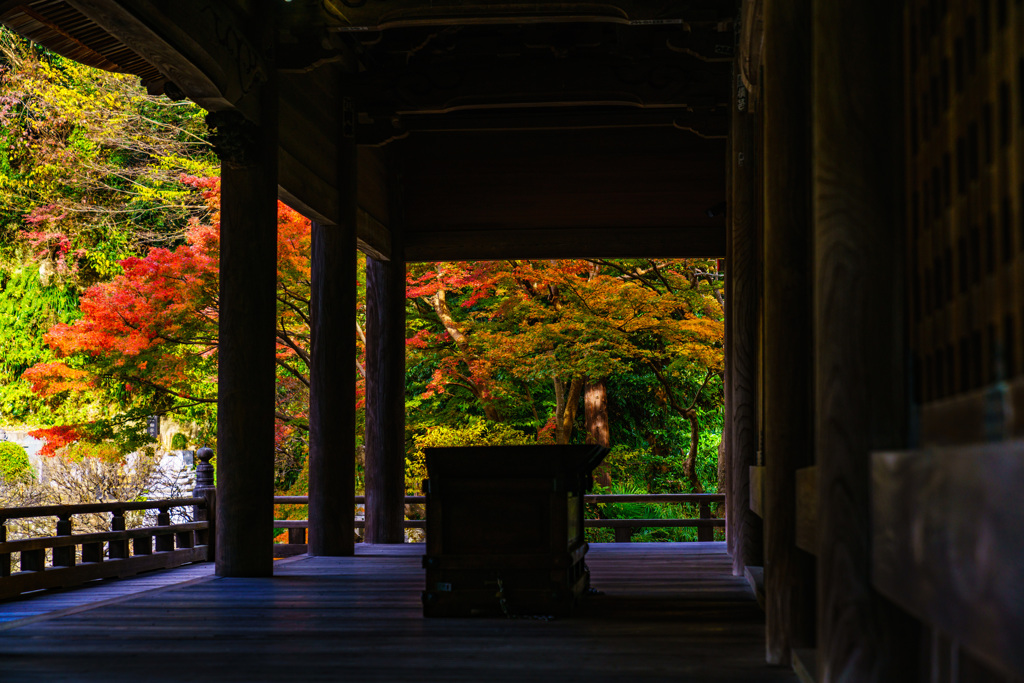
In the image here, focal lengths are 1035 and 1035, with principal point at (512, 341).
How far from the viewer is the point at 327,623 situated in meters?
4.28

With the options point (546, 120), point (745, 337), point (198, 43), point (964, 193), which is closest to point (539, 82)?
point (546, 120)

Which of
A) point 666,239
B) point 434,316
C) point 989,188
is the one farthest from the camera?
point 434,316

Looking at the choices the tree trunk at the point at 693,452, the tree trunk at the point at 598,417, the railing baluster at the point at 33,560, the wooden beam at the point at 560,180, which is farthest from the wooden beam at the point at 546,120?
the tree trunk at the point at 693,452

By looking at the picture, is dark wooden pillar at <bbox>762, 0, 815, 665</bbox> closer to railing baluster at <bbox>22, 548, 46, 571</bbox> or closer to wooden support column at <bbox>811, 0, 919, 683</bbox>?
wooden support column at <bbox>811, 0, 919, 683</bbox>

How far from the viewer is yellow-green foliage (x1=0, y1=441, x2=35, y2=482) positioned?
511 inches

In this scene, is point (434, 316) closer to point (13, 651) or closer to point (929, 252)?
point (13, 651)

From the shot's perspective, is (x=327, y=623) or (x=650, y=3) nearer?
(x=327, y=623)

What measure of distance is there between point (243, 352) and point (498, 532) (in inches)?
81.8

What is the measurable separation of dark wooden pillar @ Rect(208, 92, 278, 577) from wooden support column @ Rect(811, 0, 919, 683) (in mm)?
4199

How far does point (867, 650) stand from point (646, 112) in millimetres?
7181

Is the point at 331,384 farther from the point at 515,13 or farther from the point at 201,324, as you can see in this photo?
the point at 201,324

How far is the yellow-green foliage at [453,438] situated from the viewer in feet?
42.0

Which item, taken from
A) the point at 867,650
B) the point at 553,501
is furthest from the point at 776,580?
the point at 553,501

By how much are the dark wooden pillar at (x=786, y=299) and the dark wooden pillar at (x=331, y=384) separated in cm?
456
